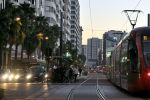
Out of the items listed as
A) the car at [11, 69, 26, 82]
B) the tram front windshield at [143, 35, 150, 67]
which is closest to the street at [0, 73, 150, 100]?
the tram front windshield at [143, 35, 150, 67]

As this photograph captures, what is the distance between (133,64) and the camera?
92.2ft

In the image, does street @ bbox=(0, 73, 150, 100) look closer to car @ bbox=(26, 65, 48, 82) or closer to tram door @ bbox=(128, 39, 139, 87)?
tram door @ bbox=(128, 39, 139, 87)

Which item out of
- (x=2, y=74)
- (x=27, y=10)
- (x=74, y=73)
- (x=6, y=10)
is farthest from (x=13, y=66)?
(x=74, y=73)

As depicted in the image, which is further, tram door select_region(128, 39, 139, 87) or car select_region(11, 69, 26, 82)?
car select_region(11, 69, 26, 82)

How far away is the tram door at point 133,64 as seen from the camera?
2772 centimetres

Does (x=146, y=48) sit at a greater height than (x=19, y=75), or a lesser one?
greater

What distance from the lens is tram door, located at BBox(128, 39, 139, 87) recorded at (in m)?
27.7

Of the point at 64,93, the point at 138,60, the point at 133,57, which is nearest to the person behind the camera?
the point at 138,60

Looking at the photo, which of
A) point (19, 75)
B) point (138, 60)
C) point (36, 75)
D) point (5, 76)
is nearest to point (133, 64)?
point (138, 60)

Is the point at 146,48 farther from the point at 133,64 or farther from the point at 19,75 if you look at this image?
the point at 19,75

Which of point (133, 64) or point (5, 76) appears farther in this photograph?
point (5, 76)

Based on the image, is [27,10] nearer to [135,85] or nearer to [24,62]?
[24,62]

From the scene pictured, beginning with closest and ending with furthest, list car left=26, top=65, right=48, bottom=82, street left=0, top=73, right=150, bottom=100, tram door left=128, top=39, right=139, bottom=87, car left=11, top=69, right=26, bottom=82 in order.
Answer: street left=0, top=73, right=150, bottom=100 < tram door left=128, top=39, right=139, bottom=87 < car left=26, top=65, right=48, bottom=82 < car left=11, top=69, right=26, bottom=82

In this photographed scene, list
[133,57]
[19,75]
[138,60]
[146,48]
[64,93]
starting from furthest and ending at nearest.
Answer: [19,75] < [64,93] < [133,57] < [146,48] < [138,60]
